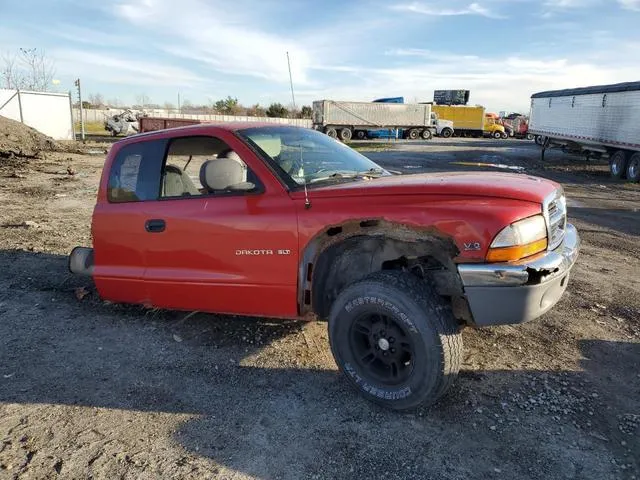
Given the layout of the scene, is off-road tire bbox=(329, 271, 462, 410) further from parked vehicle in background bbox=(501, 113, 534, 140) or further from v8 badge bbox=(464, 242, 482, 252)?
parked vehicle in background bbox=(501, 113, 534, 140)

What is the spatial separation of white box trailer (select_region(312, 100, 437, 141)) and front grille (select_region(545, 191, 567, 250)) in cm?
3483

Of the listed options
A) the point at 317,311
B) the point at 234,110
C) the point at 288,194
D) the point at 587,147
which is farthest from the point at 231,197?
the point at 234,110

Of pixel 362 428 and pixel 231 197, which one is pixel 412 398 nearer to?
pixel 362 428

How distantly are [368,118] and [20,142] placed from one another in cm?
2656

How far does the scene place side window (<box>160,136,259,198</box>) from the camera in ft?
12.1

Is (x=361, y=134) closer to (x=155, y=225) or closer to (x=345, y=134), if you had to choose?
(x=345, y=134)

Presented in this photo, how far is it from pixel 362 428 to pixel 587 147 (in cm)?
2105

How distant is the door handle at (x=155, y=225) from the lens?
3.96m

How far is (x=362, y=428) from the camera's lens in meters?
3.03

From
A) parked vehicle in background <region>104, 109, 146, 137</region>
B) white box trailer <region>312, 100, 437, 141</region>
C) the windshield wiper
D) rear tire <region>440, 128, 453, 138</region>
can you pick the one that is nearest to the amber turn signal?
the windshield wiper

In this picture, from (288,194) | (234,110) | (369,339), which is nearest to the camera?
(369,339)

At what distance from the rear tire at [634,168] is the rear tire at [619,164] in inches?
11.3

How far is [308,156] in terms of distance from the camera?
3.98m

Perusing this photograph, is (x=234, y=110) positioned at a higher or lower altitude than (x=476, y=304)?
higher
